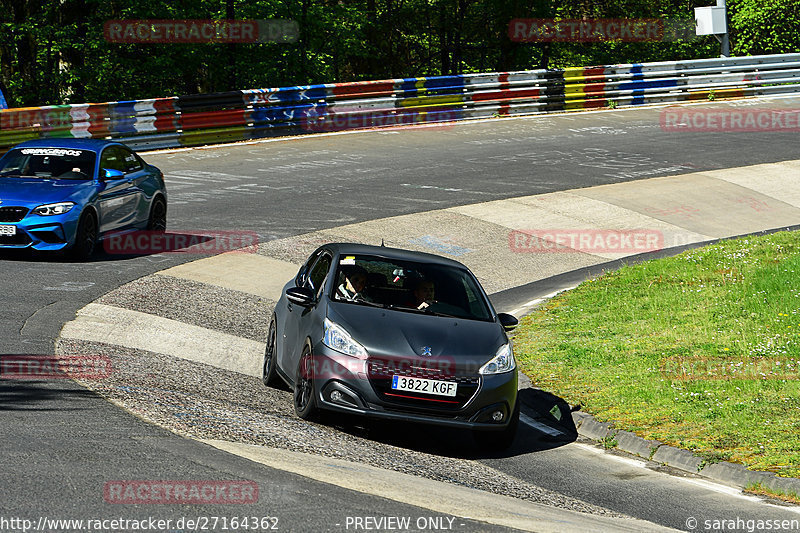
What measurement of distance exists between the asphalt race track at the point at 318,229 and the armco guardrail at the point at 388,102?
902 mm

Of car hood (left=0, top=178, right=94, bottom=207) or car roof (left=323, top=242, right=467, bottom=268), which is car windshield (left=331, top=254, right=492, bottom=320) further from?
car hood (left=0, top=178, right=94, bottom=207)

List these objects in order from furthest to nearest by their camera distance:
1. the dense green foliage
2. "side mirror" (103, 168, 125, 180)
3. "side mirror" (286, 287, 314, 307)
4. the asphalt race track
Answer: the dense green foliage → "side mirror" (103, 168, 125, 180) → "side mirror" (286, 287, 314, 307) → the asphalt race track

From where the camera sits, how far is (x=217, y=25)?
111 feet

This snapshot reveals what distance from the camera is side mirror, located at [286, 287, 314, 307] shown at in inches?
386

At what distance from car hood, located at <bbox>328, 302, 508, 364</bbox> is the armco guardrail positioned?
17.4 metres

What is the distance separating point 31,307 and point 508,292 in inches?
290

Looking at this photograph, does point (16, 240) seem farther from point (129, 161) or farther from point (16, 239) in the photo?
point (129, 161)

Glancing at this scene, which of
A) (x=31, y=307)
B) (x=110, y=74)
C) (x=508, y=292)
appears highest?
(x=110, y=74)

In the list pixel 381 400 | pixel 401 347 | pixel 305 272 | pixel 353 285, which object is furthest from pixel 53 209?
pixel 381 400

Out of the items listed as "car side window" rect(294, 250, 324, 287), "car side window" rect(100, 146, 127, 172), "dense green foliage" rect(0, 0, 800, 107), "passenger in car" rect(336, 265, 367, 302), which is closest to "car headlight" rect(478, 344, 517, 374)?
"passenger in car" rect(336, 265, 367, 302)

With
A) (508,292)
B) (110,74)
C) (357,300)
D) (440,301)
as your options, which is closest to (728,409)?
(440,301)

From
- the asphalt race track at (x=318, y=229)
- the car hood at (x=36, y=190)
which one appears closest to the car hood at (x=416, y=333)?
the asphalt race track at (x=318, y=229)

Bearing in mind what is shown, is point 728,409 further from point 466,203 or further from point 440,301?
point 466,203

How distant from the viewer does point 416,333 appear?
30.0 feet
